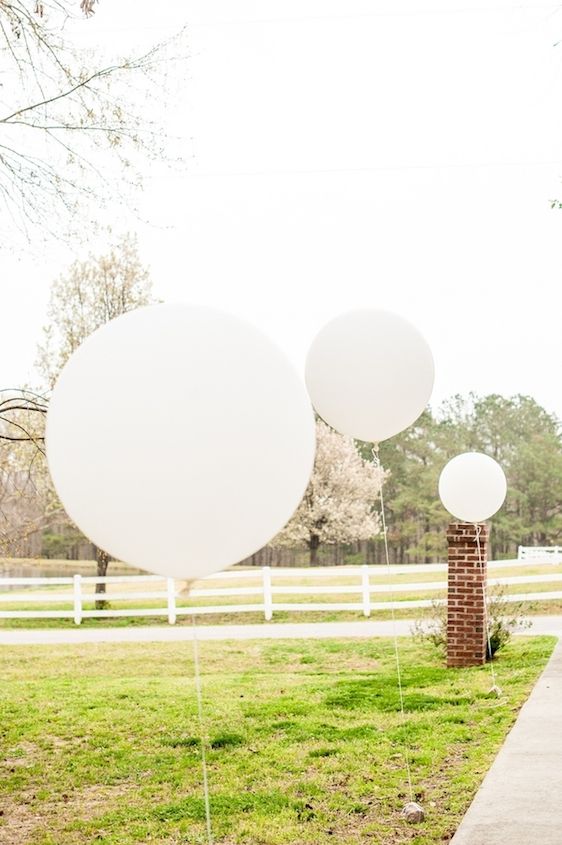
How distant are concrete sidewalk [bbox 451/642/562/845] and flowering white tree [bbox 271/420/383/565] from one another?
854 inches

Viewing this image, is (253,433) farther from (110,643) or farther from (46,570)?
(46,570)

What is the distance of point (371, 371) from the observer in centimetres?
573

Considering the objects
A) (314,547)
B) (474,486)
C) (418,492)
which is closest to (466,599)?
(474,486)

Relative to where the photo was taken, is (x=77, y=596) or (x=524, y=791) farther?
(x=77, y=596)

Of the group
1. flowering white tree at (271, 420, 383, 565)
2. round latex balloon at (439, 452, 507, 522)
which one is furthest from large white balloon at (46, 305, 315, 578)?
flowering white tree at (271, 420, 383, 565)

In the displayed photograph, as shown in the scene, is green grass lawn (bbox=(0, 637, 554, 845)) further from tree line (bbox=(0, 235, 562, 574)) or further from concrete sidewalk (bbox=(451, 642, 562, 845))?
tree line (bbox=(0, 235, 562, 574))

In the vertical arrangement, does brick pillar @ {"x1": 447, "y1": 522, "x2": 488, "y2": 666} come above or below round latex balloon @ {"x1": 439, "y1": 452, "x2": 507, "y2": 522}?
below

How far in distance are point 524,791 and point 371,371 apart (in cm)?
255

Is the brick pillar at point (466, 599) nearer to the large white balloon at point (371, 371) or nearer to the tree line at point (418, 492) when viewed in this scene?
the large white balloon at point (371, 371)

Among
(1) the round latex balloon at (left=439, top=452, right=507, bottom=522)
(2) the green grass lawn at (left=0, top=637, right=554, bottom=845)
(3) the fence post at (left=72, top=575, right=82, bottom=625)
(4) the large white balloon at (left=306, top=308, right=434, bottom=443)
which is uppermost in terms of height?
A: (4) the large white balloon at (left=306, top=308, right=434, bottom=443)

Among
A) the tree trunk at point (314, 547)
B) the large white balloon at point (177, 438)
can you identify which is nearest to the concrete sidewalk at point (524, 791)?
the large white balloon at point (177, 438)

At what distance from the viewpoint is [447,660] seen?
9.89 metres

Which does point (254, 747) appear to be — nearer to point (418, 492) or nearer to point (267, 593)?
point (267, 593)

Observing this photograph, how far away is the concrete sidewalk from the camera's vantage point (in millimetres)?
4418
